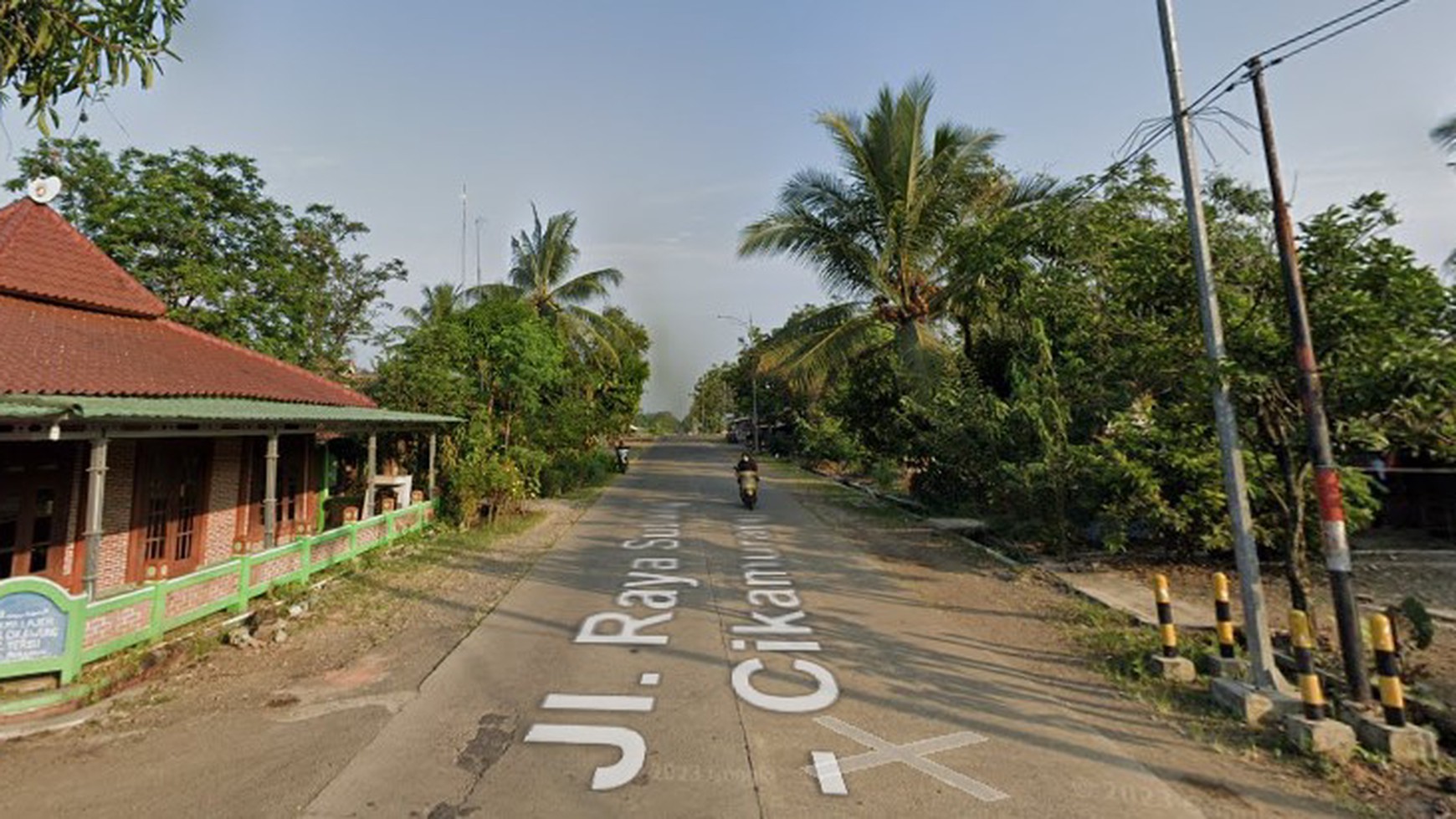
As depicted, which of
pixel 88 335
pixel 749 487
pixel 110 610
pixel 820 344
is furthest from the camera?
pixel 749 487

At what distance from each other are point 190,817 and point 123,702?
7.80 feet

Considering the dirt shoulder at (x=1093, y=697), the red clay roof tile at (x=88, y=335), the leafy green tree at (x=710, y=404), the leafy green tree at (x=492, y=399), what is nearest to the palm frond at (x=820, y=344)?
the dirt shoulder at (x=1093, y=697)

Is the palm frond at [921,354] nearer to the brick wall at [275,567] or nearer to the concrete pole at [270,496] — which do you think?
the brick wall at [275,567]

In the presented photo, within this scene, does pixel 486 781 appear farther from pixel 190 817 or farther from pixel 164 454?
pixel 164 454

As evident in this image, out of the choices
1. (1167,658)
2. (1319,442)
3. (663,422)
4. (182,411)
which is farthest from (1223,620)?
(663,422)

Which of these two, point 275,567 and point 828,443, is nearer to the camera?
point 275,567

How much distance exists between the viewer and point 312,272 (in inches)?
840

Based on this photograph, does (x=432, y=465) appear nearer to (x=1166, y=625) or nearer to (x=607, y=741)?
(x=607, y=741)

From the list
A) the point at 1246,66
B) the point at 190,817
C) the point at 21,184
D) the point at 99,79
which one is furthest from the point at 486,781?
the point at 21,184

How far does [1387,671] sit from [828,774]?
3599 millimetres

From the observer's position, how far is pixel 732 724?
182 inches

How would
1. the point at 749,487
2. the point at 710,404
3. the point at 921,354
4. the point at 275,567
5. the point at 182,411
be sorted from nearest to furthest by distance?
the point at 182,411 → the point at 275,567 → the point at 921,354 → the point at 749,487 → the point at 710,404

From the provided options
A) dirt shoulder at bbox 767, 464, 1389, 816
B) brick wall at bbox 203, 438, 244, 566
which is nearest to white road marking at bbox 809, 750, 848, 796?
dirt shoulder at bbox 767, 464, 1389, 816

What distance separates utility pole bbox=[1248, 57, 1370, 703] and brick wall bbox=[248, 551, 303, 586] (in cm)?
1011
